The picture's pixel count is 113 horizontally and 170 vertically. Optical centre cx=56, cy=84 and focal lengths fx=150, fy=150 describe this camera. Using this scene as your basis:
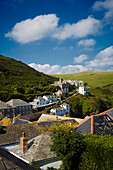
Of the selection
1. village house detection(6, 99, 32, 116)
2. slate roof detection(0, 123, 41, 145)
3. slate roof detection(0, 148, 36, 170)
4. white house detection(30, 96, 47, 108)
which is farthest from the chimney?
white house detection(30, 96, 47, 108)

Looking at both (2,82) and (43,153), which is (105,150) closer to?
(43,153)

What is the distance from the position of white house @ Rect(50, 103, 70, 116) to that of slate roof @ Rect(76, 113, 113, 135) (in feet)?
155

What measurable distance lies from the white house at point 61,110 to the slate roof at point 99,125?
47.1 metres

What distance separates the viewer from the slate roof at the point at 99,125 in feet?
65.1

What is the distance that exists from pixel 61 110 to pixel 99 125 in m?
52.4

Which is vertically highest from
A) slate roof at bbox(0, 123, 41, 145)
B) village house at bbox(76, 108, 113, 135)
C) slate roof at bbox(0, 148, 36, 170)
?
slate roof at bbox(0, 148, 36, 170)

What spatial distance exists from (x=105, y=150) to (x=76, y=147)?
275 cm

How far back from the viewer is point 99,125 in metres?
21.0

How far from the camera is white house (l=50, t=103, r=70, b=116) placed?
70169 millimetres

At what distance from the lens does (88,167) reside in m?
13.6

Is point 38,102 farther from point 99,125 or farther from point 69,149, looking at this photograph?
point 69,149

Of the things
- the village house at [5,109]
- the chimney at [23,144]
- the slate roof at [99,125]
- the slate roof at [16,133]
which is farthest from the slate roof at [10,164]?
the village house at [5,109]

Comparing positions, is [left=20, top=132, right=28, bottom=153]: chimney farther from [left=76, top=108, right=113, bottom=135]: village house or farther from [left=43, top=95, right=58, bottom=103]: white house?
[left=43, top=95, right=58, bottom=103]: white house

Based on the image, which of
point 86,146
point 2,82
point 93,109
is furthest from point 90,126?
point 2,82
